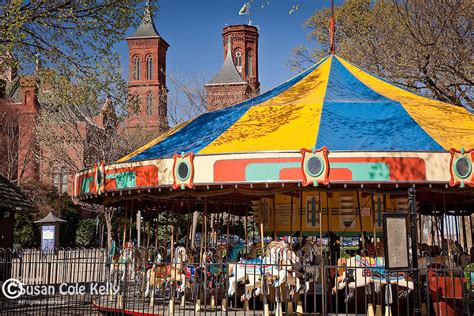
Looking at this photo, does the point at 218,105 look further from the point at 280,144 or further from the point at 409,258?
the point at 409,258

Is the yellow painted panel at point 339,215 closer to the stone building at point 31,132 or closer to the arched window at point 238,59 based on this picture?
the stone building at point 31,132

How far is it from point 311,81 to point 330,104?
194 cm

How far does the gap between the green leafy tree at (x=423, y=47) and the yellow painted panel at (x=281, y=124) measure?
7.38m

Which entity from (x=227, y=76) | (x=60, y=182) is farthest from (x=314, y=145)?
(x=227, y=76)

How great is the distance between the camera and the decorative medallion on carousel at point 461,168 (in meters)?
9.97

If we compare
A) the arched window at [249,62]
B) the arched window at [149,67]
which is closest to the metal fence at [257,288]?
the arched window at [149,67]

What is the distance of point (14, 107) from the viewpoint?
1628 inches

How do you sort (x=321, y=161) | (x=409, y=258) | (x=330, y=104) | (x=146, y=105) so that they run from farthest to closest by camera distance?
1. (x=146, y=105)
2. (x=330, y=104)
3. (x=321, y=161)
4. (x=409, y=258)

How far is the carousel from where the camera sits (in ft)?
32.6

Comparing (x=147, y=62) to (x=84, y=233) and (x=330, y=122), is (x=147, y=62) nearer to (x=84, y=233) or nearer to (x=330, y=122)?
(x=84, y=233)

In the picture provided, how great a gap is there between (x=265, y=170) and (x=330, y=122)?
213 cm

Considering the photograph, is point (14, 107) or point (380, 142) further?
point (14, 107)

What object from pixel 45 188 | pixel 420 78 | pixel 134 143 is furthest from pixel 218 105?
pixel 420 78

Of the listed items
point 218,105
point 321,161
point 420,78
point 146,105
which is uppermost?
point 146,105
